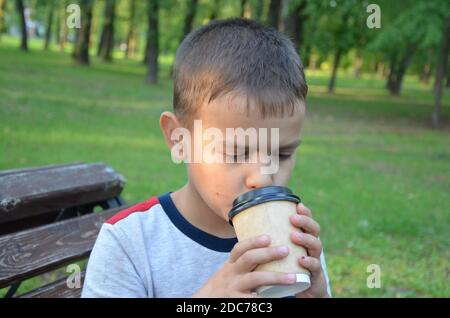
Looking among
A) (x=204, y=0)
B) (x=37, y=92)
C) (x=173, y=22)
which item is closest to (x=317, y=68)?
(x=173, y=22)

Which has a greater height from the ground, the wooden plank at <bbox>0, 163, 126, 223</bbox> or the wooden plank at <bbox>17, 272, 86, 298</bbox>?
the wooden plank at <bbox>0, 163, 126, 223</bbox>

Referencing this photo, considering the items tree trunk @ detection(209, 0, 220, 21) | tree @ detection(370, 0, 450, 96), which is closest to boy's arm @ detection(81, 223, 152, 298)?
tree @ detection(370, 0, 450, 96)

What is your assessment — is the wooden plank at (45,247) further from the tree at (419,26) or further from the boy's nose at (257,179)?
the tree at (419,26)

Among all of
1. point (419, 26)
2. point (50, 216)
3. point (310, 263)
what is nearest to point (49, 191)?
point (50, 216)

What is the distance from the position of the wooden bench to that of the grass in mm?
1366

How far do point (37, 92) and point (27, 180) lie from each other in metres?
11.7

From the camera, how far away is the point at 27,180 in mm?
2658

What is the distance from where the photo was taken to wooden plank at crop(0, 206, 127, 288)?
2.19 meters

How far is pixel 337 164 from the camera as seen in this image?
9078 mm

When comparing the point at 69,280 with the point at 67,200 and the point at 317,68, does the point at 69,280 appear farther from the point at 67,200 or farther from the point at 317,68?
the point at 317,68

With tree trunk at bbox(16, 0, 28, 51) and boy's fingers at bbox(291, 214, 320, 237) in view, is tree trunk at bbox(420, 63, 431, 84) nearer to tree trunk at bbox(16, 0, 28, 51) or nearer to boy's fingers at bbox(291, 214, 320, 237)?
tree trunk at bbox(16, 0, 28, 51)

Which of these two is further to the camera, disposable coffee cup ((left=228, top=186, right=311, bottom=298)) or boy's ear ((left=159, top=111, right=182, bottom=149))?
boy's ear ((left=159, top=111, right=182, bottom=149))

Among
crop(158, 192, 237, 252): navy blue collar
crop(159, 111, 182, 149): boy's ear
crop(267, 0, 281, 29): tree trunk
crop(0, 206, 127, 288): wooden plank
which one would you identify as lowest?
crop(0, 206, 127, 288): wooden plank

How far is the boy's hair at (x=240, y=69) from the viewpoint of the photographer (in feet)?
5.34
